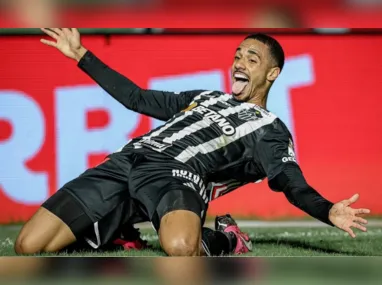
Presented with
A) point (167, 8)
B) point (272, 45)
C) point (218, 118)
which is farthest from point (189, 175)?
point (167, 8)

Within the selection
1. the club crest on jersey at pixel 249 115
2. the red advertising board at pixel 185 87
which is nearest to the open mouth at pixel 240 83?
the club crest on jersey at pixel 249 115

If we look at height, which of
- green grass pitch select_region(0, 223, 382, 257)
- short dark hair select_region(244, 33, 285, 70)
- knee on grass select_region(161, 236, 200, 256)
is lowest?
green grass pitch select_region(0, 223, 382, 257)

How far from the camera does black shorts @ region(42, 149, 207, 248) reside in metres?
3.67

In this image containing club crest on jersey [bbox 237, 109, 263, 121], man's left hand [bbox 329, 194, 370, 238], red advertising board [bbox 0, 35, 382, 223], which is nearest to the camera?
man's left hand [bbox 329, 194, 370, 238]

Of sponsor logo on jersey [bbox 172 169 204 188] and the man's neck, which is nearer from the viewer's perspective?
sponsor logo on jersey [bbox 172 169 204 188]

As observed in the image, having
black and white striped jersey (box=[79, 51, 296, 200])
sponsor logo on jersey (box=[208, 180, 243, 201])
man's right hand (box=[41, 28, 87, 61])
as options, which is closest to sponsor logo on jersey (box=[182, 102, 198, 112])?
black and white striped jersey (box=[79, 51, 296, 200])

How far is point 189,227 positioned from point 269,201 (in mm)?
2645

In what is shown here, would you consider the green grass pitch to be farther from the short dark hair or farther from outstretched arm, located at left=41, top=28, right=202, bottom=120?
the short dark hair

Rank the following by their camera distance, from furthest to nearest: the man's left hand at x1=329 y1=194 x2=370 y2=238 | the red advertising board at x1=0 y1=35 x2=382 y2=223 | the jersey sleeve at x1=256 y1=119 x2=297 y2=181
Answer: the red advertising board at x1=0 y1=35 x2=382 y2=223 < the jersey sleeve at x1=256 y1=119 x2=297 y2=181 < the man's left hand at x1=329 y1=194 x2=370 y2=238

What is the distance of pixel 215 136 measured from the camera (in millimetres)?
3816

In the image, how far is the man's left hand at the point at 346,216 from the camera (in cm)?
292

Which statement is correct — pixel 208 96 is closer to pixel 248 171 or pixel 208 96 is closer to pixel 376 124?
pixel 248 171

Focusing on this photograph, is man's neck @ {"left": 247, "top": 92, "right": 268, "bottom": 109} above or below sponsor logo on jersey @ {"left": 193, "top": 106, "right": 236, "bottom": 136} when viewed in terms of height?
above

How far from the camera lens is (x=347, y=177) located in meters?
5.94
